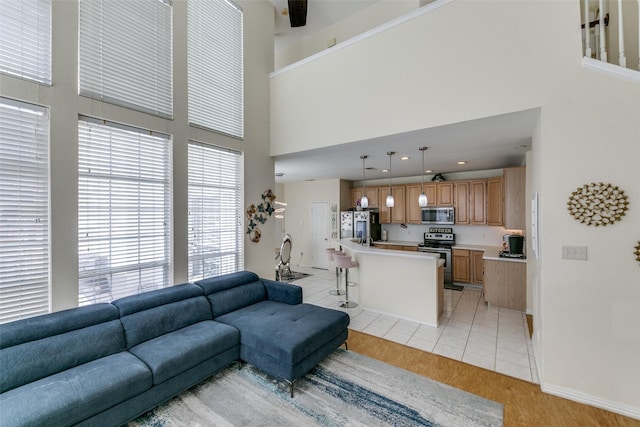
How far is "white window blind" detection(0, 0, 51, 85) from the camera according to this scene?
2.17 m

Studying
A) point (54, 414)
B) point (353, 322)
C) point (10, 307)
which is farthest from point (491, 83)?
point (10, 307)

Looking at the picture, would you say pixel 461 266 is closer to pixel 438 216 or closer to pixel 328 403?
pixel 438 216

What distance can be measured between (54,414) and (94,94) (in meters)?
2.74

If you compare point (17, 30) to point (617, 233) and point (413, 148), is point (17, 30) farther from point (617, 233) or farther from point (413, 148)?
point (617, 233)

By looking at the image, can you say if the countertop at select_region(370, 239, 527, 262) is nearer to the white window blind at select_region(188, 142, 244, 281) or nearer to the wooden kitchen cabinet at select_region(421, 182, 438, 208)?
the wooden kitchen cabinet at select_region(421, 182, 438, 208)

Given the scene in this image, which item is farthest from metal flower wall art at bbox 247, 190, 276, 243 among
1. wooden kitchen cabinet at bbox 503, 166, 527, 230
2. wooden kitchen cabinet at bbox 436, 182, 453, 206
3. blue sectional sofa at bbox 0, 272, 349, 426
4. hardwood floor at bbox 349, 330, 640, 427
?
wooden kitchen cabinet at bbox 503, 166, 527, 230

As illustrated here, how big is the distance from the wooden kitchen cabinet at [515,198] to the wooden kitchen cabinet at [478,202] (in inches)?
39.8

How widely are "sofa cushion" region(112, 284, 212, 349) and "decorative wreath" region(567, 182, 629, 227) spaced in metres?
3.88

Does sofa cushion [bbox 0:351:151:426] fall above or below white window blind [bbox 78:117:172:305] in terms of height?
below

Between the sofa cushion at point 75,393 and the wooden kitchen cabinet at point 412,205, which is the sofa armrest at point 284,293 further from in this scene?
the wooden kitchen cabinet at point 412,205

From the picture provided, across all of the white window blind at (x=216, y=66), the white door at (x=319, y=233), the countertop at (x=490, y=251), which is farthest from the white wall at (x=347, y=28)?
the countertop at (x=490, y=251)

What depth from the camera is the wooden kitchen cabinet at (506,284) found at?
4449 mm

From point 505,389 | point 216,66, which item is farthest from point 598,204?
point 216,66

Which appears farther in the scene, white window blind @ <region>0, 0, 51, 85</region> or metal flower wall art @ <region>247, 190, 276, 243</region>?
metal flower wall art @ <region>247, 190, 276, 243</region>
